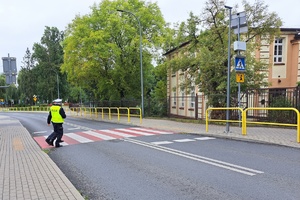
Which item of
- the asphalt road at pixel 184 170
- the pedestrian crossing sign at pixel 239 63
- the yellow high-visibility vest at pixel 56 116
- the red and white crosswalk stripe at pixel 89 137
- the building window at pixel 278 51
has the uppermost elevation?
the building window at pixel 278 51

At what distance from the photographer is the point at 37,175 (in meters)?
5.66

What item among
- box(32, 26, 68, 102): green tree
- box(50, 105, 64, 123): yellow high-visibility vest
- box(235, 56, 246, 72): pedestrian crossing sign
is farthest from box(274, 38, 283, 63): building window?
box(32, 26, 68, 102): green tree

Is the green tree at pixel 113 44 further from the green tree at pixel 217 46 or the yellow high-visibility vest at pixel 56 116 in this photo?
the yellow high-visibility vest at pixel 56 116

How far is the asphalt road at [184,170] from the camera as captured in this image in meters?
4.59

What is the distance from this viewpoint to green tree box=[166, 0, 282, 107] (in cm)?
1460

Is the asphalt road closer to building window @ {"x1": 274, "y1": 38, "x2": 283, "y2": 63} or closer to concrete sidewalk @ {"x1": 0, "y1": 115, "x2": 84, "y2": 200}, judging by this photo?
concrete sidewalk @ {"x1": 0, "y1": 115, "x2": 84, "y2": 200}

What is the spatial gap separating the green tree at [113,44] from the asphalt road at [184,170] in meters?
17.6

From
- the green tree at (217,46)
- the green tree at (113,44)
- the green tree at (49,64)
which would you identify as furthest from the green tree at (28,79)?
the green tree at (217,46)

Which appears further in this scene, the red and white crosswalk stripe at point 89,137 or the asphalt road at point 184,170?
the red and white crosswalk stripe at point 89,137

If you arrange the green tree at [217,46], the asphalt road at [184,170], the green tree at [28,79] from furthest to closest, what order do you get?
the green tree at [28,79]
the green tree at [217,46]
the asphalt road at [184,170]

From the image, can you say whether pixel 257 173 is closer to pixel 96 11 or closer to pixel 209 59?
pixel 209 59

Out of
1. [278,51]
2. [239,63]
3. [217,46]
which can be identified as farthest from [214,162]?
[278,51]

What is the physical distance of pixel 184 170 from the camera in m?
5.98

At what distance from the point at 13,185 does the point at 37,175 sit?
70 centimetres
